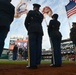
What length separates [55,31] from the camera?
7879mm

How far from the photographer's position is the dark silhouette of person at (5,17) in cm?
502

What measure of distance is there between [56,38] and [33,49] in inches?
61.9

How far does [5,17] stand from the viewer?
5.20 m

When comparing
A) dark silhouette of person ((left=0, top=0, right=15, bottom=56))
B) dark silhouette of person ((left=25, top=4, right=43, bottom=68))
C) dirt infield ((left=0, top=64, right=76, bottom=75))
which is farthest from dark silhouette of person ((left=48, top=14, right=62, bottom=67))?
dark silhouette of person ((left=0, top=0, right=15, bottom=56))

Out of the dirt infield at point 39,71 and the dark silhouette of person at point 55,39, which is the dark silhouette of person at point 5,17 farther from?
the dark silhouette of person at point 55,39

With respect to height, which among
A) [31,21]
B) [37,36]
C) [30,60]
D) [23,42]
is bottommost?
[30,60]

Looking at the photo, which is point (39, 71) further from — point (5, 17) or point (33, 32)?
point (33, 32)

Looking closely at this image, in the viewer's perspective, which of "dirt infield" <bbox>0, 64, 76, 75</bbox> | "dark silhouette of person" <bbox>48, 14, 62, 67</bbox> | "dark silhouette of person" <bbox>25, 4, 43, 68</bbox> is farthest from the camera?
"dark silhouette of person" <bbox>48, 14, 62, 67</bbox>

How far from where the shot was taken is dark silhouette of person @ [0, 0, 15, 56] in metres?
5.02

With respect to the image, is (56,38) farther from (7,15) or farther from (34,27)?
(7,15)

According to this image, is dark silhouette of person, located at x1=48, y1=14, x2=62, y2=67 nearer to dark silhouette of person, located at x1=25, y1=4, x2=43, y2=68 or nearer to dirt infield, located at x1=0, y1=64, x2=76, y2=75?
dark silhouette of person, located at x1=25, y1=4, x2=43, y2=68

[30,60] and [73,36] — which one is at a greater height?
[73,36]

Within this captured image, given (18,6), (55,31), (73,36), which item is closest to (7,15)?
(55,31)

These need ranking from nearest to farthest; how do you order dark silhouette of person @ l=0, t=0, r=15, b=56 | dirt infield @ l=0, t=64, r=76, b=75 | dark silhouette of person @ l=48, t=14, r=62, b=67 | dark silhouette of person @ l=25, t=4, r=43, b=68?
dirt infield @ l=0, t=64, r=76, b=75 < dark silhouette of person @ l=0, t=0, r=15, b=56 < dark silhouette of person @ l=25, t=4, r=43, b=68 < dark silhouette of person @ l=48, t=14, r=62, b=67
